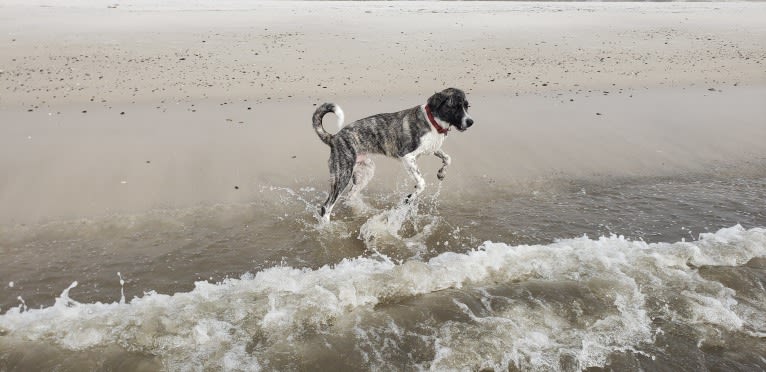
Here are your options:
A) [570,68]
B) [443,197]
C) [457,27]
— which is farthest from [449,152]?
[457,27]

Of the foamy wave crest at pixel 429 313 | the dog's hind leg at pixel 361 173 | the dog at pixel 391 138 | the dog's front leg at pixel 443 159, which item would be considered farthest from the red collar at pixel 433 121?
the foamy wave crest at pixel 429 313

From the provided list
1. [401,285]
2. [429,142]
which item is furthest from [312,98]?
[401,285]

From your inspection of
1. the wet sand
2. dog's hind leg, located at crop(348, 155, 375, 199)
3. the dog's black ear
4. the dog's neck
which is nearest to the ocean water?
dog's hind leg, located at crop(348, 155, 375, 199)

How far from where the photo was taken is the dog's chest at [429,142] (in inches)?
215

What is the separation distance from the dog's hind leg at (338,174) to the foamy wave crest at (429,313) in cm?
93

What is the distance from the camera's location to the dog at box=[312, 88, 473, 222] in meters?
5.35

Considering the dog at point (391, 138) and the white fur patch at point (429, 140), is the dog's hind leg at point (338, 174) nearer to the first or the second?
the dog at point (391, 138)

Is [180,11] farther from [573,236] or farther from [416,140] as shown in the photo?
[573,236]

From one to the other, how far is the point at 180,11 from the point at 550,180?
17.5m

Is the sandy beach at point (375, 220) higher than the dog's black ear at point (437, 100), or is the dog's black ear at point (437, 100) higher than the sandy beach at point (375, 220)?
the dog's black ear at point (437, 100)

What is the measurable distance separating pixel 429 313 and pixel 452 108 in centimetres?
233

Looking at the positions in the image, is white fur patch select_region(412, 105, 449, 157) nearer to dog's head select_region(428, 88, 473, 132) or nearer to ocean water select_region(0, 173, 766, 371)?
dog's head select_region(428, 88, 473, 132)

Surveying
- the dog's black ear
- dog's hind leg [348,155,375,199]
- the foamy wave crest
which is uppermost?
the dog's black ear

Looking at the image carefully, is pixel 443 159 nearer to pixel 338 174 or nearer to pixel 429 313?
pixel 338 174
